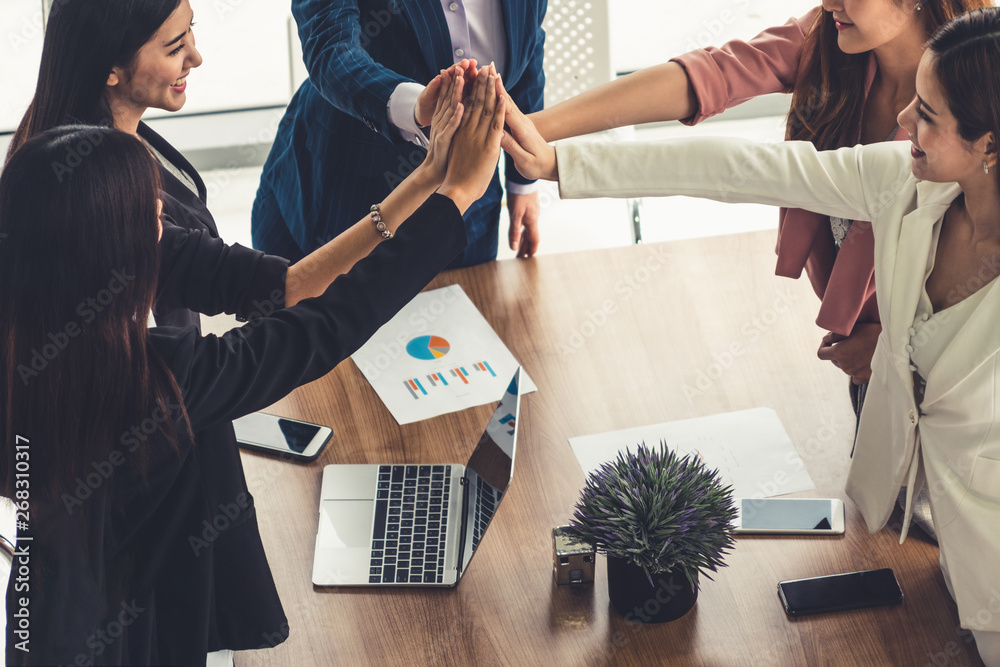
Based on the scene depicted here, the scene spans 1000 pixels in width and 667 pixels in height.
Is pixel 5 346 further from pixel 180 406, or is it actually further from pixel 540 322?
pixel 540 322

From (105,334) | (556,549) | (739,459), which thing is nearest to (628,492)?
(556,549)

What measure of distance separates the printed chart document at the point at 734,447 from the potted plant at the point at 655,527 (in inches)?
10.8

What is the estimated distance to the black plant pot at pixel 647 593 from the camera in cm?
137

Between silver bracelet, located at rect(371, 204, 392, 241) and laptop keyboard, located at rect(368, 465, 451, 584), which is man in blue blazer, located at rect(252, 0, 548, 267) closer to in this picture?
silver bracelet, located at rect(371, 204, 392, 241)

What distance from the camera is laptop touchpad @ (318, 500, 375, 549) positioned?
1530mm

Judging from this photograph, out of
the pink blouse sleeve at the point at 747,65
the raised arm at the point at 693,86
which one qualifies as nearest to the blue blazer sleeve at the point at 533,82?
the raised arm at the point at 693,86

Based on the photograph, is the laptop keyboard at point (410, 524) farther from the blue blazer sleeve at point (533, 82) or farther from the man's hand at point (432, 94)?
the blue blazer sleeve at point (533, 82)

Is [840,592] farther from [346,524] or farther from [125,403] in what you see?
[125,403]

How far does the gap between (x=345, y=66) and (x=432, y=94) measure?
0.26 metres

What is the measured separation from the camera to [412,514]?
5.14 ft

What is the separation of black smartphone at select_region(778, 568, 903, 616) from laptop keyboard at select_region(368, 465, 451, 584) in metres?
0.54

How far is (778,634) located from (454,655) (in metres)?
0.47

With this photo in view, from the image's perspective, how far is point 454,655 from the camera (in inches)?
53.7

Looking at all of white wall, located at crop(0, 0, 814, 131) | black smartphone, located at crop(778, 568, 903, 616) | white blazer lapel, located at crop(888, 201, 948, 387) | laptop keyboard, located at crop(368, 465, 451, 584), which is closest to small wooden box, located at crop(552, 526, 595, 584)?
laptop keyboard, located at crop(368, 465, 451, 584)
